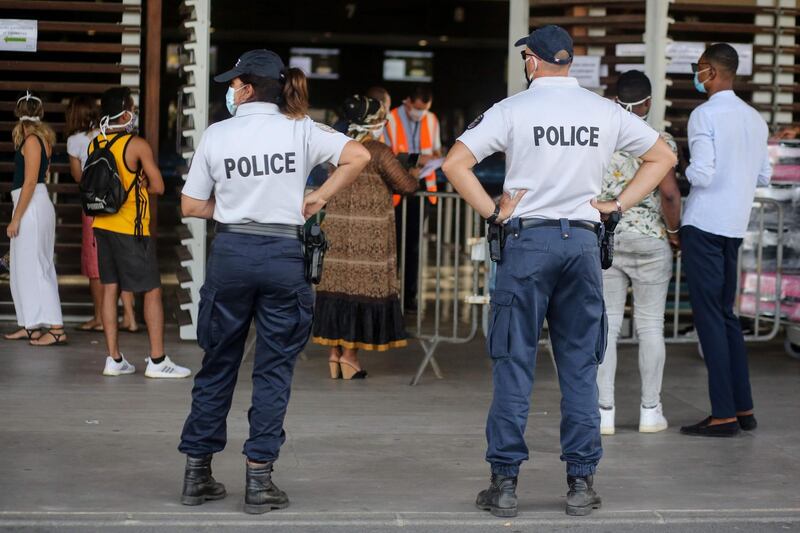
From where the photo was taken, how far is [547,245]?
5.05m

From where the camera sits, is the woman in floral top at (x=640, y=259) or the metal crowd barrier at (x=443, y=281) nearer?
the woman in floral top at (x=640, y=259)

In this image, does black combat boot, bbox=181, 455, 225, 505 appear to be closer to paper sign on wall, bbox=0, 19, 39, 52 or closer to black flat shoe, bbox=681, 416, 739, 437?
black flat shoe, bbox=681, 416, 739, 437

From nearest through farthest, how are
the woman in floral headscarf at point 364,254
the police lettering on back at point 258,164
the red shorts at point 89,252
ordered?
the police lettering on back at point 258,164 < the woman in floral headscarf at point 364,254 < the red shorts at point 89,252

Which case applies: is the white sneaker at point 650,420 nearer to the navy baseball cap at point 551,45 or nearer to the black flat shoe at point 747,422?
the black flat shoe at point 747,422

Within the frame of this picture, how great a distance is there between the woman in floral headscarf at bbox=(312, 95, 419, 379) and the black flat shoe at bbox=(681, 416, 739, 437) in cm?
205

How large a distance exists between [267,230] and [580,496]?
1.63m

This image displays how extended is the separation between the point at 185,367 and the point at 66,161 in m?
4.39

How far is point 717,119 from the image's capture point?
6594mm

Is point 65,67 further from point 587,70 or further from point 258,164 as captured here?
point 258,164

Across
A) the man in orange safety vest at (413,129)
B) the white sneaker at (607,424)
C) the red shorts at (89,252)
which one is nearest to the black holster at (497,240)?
the white sneaker at (607,424)

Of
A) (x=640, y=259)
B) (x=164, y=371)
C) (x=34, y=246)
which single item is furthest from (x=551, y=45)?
(x=34, y=246)

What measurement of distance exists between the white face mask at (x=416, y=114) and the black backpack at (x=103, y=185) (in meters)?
4.57

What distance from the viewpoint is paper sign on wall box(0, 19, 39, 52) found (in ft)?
32.2

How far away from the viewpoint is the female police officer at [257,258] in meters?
5.02
